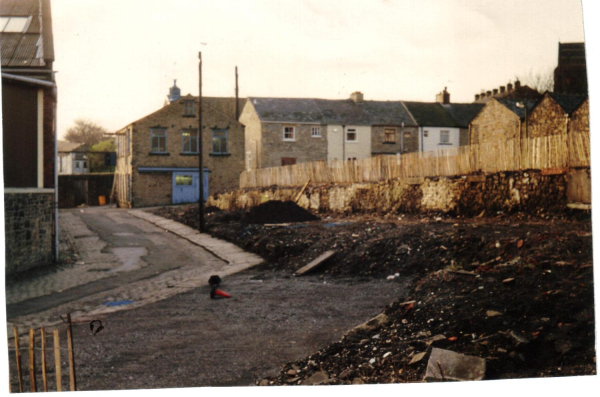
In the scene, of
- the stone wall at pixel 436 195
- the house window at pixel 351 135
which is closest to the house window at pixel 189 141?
the stone wall at pixel 436 195

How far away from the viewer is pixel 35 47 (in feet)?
16.7

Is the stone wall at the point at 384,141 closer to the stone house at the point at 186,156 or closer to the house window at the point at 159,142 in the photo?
the stone house at the point at 186,156

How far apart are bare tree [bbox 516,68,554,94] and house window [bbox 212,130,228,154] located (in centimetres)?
1528

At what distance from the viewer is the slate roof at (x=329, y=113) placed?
24.2 m

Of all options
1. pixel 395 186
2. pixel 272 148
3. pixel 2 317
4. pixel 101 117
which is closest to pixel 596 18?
pixel 101 117

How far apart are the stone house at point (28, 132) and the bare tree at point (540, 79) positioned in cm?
464

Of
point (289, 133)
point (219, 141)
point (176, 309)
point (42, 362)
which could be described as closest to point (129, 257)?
point (176, 309)

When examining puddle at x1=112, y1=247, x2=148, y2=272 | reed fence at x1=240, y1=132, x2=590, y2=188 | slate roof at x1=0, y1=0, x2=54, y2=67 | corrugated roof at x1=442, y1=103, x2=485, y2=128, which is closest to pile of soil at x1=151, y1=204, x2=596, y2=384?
reed fence at x1=240, y1=132, x2=590, y2=188

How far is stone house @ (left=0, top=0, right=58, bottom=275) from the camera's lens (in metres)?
4.73

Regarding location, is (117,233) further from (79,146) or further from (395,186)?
(395,186)

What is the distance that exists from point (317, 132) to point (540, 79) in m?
19.0

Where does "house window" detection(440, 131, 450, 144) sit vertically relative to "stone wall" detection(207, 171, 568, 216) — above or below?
above

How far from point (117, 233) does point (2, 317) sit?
13.8 feet

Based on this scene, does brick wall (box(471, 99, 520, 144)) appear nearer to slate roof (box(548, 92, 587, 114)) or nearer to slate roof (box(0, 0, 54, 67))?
slate roof (box(548, 92, 587, 114))
